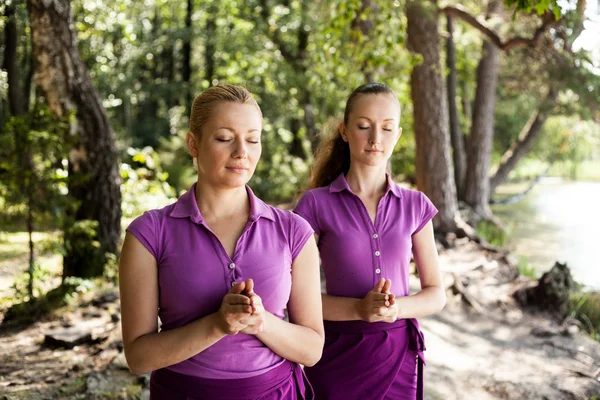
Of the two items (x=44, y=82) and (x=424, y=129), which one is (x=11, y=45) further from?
(x=424, y=129)

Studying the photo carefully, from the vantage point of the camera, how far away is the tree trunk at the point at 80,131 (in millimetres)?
5961

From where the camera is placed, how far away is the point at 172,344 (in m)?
1.71

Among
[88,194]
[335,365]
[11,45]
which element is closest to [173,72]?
[11,45]

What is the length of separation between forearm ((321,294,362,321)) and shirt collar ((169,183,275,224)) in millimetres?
634

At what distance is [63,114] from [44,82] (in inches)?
12.7

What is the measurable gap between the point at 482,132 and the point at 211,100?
10.0m

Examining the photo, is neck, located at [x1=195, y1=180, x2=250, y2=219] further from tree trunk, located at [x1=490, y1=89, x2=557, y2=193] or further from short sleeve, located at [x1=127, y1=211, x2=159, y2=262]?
tree trunk, located at [x1=490, y1=89, x2=557, y2=193]

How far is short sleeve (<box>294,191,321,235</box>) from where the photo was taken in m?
2.49

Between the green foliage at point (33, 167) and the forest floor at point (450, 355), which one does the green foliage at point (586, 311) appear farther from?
the green foliage at point (33, 167)

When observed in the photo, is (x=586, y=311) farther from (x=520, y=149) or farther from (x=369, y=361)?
(x=520, y=149)

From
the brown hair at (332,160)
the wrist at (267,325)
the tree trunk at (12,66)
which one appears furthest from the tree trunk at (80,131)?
the tree trunk at (12,66)

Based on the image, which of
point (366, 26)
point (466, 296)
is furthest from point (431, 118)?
point (466, 296)

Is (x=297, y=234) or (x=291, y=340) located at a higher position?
(x=297, y=234)

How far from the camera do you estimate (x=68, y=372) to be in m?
4.36
